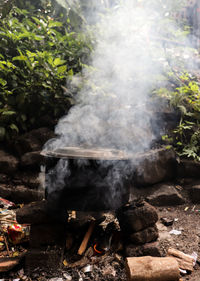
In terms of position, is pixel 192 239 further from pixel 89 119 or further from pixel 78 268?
pixel 89 119

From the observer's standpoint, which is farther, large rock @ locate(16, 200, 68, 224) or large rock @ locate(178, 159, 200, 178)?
large rock @ locate(178, 159, 200, 178)

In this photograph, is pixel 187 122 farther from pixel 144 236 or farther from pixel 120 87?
pixel 144 236

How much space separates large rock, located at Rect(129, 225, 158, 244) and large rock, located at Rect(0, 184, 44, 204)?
2.15 m

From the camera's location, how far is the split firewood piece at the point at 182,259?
246 cm

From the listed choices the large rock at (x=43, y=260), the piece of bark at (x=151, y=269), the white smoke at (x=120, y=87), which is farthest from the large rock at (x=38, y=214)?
the white smoke at (x=120, y=87)

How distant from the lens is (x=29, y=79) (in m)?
4.59

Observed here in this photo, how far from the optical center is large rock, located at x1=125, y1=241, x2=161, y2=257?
251 centimetres

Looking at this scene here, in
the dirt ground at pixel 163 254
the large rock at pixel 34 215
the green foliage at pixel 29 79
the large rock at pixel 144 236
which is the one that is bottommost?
the dirt ground at pixel 163 254

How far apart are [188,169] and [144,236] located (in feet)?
8.19

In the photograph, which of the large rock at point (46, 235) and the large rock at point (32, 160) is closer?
the large rock at point (46, 235)

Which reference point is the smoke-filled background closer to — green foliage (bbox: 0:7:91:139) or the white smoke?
the white smoke

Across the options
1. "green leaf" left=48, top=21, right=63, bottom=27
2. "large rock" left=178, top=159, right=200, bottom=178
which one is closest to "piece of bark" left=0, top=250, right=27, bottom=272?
"large rock" left=178, top=159, right=200, bottom=178

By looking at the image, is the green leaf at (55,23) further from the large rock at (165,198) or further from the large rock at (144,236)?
the large rock at (144,236)

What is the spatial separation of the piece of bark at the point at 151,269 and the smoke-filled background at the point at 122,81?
5.88 ft
